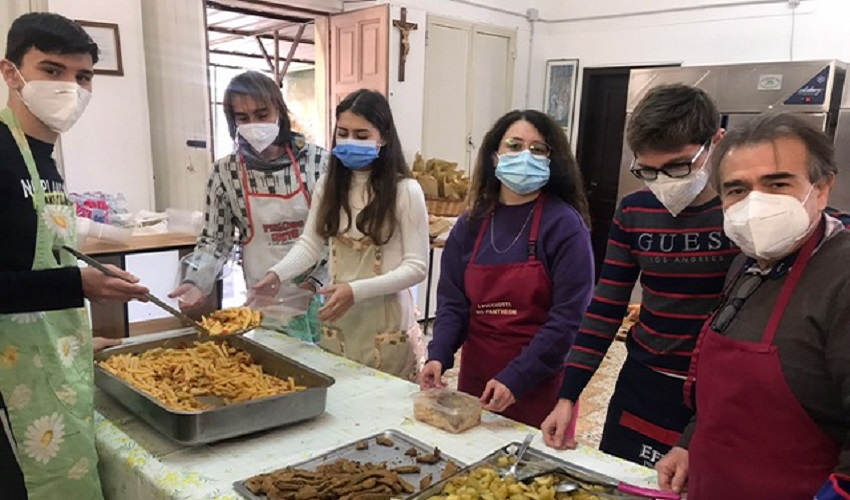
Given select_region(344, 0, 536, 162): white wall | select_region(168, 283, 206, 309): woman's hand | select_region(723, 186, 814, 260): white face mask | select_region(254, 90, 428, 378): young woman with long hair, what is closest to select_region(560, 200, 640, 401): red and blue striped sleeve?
select_region(723, 186, 814, 260): white face mask

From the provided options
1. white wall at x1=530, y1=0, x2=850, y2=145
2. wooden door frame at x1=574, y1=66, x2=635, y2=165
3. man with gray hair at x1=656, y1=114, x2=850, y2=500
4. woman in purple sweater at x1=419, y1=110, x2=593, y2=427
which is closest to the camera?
man with gray hair at x1=656, y1=114, x2=850, y2=500

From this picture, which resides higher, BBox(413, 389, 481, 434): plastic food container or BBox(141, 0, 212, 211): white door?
BBox(141, 0, 212, 211): white door

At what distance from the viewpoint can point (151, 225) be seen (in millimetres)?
3865

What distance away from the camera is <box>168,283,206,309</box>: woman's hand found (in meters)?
2.01

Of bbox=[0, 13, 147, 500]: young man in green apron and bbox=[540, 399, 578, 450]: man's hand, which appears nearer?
bbox=[0, 13, 147, 500]: young man in green apron

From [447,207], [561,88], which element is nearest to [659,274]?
[447,207]

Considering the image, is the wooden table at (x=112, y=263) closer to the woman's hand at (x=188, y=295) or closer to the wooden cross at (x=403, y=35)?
the woman's hand at (x=188, y=295)

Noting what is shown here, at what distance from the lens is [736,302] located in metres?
1.15

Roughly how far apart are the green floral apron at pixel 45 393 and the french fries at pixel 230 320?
0.47m

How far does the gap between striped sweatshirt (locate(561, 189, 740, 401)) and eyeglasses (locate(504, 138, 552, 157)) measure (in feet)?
0.99

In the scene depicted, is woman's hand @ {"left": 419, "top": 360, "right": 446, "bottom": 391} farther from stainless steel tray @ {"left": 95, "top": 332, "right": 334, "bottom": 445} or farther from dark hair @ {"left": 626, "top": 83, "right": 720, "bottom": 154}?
dark hair @ {"left": 626, "top": 83, "right": 720, "bottom": 154}

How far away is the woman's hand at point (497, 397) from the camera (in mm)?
1623

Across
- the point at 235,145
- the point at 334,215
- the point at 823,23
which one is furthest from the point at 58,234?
the point at 823,23

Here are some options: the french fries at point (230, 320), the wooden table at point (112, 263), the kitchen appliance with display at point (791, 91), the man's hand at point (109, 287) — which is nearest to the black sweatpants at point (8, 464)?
the man's hand at point (109, 287)
